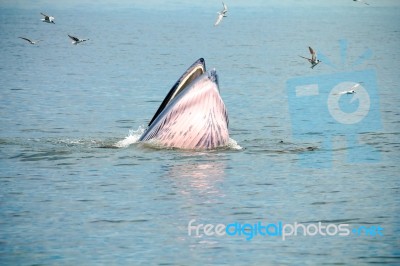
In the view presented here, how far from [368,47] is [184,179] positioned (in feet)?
279

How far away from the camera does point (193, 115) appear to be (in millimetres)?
29281

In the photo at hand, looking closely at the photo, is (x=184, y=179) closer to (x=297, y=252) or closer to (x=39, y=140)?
(x=297, y=252)

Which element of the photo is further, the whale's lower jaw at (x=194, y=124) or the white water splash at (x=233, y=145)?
the white water splash at (x=233, y=145)

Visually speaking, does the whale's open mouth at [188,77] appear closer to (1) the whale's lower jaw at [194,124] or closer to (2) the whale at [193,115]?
(2) the whale at [193,115]

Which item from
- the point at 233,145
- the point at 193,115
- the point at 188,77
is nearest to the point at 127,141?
the point at 233,145

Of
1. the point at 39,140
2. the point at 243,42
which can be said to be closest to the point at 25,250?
the point at 39,140

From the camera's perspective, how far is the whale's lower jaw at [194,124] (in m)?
29.0

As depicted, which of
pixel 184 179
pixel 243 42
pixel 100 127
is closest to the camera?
pixel 184 179

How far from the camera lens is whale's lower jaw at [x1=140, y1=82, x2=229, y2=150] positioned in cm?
2897

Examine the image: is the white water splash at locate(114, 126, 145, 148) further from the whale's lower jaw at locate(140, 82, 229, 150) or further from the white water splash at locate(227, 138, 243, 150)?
the white water splash at locate(227, 138, 243, 150)

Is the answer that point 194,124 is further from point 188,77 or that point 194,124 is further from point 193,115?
point 188,77

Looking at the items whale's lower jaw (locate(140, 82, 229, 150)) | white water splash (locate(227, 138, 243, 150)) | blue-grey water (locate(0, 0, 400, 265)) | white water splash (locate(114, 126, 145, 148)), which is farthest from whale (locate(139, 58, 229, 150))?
white water splash (locate(114, 126, 145, 148))

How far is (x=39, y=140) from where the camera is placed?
35.2 m

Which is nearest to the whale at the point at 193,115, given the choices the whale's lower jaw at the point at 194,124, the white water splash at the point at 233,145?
the whale's lower jaw at the point at 194,124
